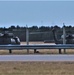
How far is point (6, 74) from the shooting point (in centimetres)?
1118

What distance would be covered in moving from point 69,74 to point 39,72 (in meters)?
1.02

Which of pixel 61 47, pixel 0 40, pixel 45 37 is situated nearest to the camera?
pixel 61 47

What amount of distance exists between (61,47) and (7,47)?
11.4 feet

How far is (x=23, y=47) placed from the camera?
74.2 ft

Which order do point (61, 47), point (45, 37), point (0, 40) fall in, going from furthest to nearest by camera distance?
point (45, 37)
point (0, 40)
point (61, 47)

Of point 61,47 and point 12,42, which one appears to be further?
point 12,42

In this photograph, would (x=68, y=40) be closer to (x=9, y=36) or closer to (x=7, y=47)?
(x=9, y=36)

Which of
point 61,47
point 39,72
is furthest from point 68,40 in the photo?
point 39,72

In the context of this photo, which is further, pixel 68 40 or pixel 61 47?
pixel 68 40

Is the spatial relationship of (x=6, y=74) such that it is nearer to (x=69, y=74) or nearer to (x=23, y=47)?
(x=69, y=74)

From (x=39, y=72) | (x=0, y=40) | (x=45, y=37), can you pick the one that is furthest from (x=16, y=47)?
(x=45, y=37)

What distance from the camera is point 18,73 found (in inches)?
449

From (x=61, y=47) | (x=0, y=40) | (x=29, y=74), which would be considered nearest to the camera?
(x=29, y=74)

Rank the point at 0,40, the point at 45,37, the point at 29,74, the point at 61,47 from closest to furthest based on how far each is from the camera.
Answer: the point at 29,74 < the point at 61,47 < the point at 0,40 < the point at 45,37
